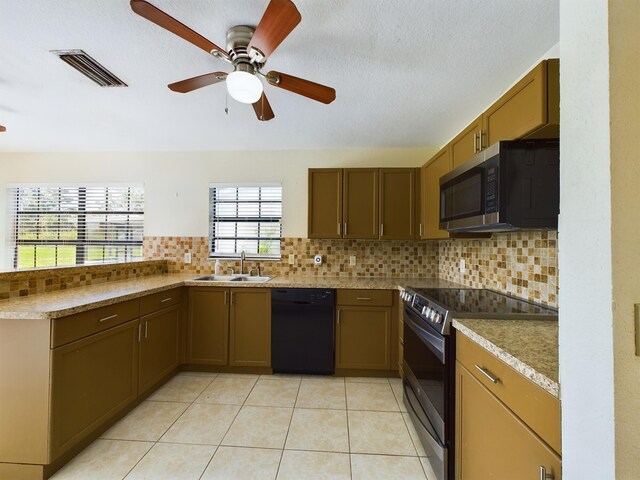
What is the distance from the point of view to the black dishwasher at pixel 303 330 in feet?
8.55

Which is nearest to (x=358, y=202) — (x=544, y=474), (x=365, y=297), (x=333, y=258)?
(x=333, y=258)

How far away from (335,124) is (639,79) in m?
2.25

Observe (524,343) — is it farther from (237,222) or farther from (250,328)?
(237,222)

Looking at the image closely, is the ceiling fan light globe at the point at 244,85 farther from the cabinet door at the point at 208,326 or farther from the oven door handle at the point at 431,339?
the cabinet door at the point at 208,326

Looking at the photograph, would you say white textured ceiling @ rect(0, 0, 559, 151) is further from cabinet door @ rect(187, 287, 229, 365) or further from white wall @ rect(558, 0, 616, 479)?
cabinet door @ rect(187, 287, 229, 365)

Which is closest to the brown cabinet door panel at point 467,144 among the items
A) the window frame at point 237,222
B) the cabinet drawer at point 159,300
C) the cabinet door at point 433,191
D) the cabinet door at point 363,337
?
the cabinet door at point 433,191

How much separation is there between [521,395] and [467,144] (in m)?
1.57

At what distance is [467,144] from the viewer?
1.91 metres

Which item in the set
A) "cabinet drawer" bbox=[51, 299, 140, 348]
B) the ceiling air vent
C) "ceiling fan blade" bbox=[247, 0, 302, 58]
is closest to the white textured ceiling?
the ceiling air vent

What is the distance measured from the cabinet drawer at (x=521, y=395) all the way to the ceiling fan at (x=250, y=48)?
5.04 feet

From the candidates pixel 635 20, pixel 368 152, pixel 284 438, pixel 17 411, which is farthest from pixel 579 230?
pixel 368 152

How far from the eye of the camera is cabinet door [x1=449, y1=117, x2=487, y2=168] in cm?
174

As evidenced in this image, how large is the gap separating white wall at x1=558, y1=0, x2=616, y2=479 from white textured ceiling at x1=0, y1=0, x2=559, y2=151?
96 centimetres

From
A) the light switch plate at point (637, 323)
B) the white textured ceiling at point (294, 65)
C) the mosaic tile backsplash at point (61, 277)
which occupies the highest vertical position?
the white textured ceiling at point (294, 65)
